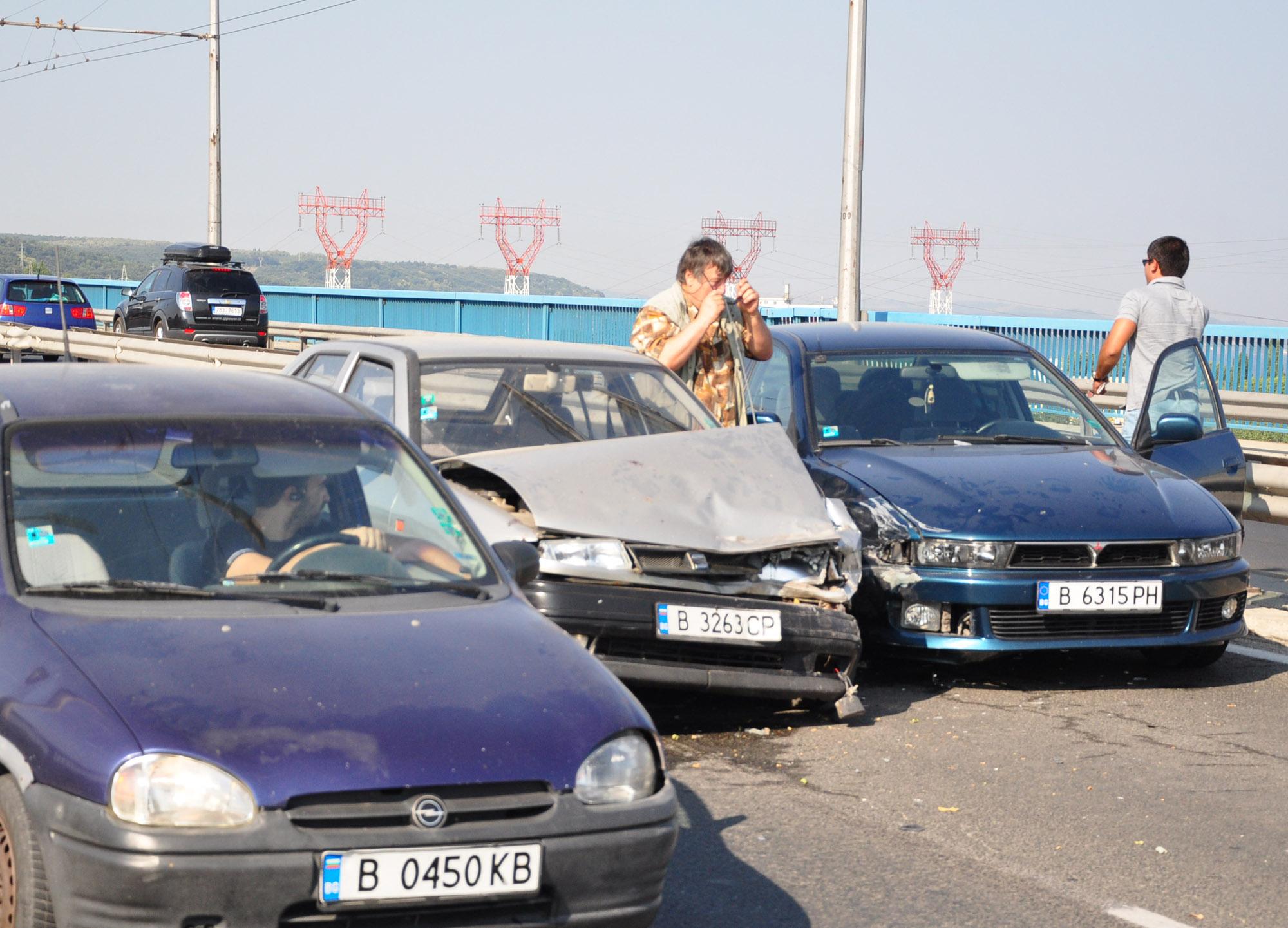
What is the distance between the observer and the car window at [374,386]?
22.6 ft

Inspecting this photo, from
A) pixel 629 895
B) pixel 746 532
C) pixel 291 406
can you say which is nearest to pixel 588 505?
pixel 746 532

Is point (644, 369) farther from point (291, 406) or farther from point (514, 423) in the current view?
point (291, 406)

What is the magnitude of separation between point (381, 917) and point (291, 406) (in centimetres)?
184

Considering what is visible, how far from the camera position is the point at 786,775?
18.0 feet

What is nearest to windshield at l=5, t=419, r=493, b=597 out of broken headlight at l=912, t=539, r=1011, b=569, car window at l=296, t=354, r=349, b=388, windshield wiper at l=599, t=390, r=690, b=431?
windshield wiper at l=599, t=390, r=690, b=431

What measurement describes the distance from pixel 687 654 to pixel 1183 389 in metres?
3.65

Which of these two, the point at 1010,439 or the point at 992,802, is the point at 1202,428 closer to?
the point at 1010,439

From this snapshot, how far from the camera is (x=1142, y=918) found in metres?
4.11

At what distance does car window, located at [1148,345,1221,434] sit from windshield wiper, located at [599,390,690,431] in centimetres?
258

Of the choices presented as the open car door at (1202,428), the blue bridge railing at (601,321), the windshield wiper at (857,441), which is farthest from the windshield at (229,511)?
the blue bridge railing at (601,321)

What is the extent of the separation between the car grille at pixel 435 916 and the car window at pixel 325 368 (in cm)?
452

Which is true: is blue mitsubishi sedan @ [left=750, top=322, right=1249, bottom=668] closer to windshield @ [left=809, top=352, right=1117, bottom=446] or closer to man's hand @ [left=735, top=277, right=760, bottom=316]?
windshield @ [left=809, top=352, right=1117, bottom=446]

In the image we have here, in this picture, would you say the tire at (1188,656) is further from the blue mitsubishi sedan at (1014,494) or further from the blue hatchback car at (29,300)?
the blue hatchback car at (29,300)

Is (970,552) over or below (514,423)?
below
